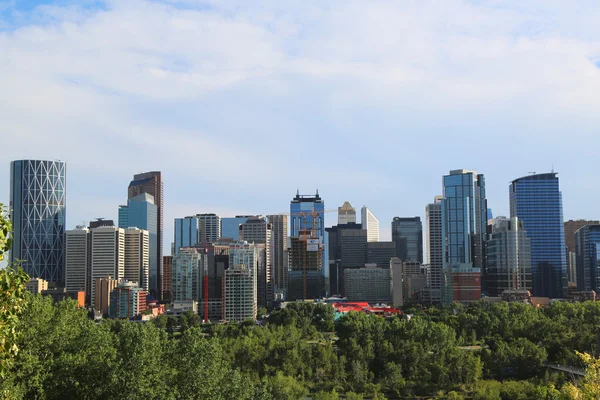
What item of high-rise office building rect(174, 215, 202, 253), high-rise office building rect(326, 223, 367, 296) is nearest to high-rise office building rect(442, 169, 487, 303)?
high-rise office building rect(326, 223, 367, 296)

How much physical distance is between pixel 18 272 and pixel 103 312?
106265 millimetres

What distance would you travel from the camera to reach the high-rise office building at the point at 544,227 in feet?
391

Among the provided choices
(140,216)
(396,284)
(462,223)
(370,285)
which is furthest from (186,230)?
(462,223)

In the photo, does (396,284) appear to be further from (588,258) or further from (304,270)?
(588,258)

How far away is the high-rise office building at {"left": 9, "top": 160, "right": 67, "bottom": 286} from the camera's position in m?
141

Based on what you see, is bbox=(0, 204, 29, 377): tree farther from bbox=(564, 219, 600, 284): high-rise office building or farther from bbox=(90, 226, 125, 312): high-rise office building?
bbox=(564, 219, 600, 284): high-rise office building

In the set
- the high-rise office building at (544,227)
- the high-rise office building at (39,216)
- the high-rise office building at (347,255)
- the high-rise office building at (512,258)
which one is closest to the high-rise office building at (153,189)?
the high-rise office building at (39,216)

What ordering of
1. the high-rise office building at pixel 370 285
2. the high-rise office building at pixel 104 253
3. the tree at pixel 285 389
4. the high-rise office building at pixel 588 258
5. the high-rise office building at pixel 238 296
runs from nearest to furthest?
the tree at pixel 285 389 → the high-rise office building at pixel 238 296 → the high-rise office building at pixel 588 258 → the high-rise office building at pixel 104 253 → the high-rise office building at pixel 370 285

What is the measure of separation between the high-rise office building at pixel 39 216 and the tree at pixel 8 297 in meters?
140

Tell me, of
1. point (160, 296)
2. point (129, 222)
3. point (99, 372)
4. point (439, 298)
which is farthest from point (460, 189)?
point (99, 372)

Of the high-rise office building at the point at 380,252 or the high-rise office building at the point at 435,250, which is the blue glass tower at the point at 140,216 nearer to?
the high-rise office building at the point at 380,252

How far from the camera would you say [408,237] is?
18150cm

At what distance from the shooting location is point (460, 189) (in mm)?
137500

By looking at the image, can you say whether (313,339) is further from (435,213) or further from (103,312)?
(435,213)
